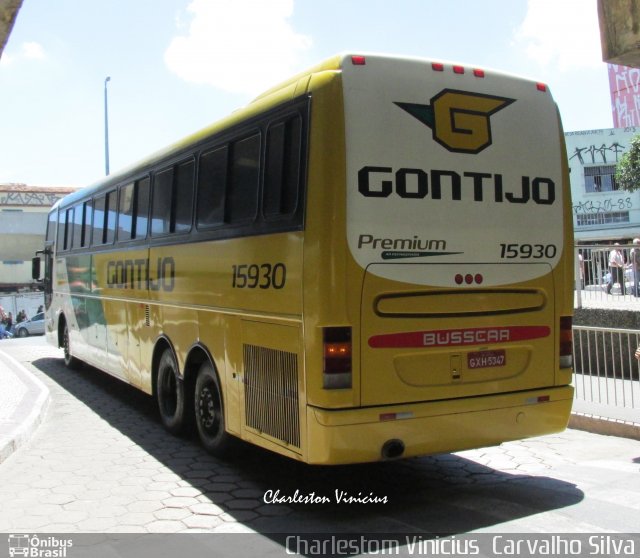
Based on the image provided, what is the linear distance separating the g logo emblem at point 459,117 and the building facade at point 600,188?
38.7 metres

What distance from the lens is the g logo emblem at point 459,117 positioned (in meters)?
5.09

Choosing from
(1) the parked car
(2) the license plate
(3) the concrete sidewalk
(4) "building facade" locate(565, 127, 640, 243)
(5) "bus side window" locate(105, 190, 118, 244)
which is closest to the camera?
(2) the license plate

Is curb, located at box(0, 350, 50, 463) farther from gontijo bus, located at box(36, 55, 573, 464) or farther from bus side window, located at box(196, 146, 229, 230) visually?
bus side window, located at box(196, 146, 229, 230)

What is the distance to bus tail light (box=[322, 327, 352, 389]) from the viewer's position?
15.3 ft

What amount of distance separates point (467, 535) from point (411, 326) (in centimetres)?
A: 149

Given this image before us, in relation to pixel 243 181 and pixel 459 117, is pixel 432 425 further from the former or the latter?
pixel 243 181

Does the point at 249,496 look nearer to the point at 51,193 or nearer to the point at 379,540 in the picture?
the point at 379,540

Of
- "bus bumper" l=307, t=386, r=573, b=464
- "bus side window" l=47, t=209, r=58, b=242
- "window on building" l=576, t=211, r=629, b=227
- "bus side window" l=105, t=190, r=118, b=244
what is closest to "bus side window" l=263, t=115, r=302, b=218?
"bus bumper" l=307, t=386, r=573, b=464

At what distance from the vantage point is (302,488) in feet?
18.7

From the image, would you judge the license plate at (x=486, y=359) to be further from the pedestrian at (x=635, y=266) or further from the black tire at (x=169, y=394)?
the pedestrian at (x=635, y=266)

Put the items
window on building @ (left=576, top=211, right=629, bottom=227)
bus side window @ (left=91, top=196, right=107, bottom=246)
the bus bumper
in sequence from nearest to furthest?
the bus bumper < bus side window @ (left=91, top=196, right=107, bottom=246) < window on building @ (left=576, top=211, right=629, bottom=227)

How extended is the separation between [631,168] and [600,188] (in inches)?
404

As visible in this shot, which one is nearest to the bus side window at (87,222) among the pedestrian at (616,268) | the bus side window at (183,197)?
the bus side window at (183,197)

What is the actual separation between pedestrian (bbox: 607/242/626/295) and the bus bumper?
267 inches
